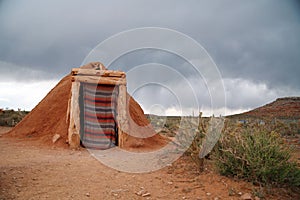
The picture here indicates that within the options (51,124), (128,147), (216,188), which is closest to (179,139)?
(128,147)

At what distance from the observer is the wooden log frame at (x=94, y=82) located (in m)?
7.12

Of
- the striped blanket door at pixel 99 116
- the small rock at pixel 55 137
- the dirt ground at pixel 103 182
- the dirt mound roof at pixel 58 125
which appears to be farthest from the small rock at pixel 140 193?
the small rock at pixel 55 137

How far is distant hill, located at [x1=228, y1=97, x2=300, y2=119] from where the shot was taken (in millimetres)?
24144

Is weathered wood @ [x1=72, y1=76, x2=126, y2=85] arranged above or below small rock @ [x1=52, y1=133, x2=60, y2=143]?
above

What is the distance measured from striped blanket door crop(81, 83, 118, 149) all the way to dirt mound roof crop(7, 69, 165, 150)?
22.0 inches

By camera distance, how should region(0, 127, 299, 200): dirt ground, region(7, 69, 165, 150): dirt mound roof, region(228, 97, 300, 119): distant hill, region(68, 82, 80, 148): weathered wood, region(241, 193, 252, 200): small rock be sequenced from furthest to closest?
region(228, 97, 300, 119): distant hill → region(7, 69, 165, 150): dirt mound roof → region(68, 82, 80, 148): weathered wood → region(0, 127, 299, 200): dirt ground → region(241, 193, 252, 200): small rock

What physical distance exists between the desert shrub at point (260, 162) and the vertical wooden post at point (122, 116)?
143 inches

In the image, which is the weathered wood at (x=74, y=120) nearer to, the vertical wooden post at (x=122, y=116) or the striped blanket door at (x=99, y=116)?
the striped blanket door at (x=99, y=116)

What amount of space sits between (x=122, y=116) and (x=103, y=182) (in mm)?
3460

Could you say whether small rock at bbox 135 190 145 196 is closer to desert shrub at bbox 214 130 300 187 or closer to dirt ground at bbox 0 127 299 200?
dirt ground at bbox 0 127 299 200

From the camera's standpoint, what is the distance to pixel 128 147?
7.34 metres

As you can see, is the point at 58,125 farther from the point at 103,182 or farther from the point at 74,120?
the point at 103,182

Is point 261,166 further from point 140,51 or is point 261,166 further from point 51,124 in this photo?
point 51,124

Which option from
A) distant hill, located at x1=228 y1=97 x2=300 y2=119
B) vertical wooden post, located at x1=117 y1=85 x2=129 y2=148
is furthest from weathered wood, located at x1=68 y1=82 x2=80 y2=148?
distant hill, located at x1=228 y1=97 x2=300 y2=119
